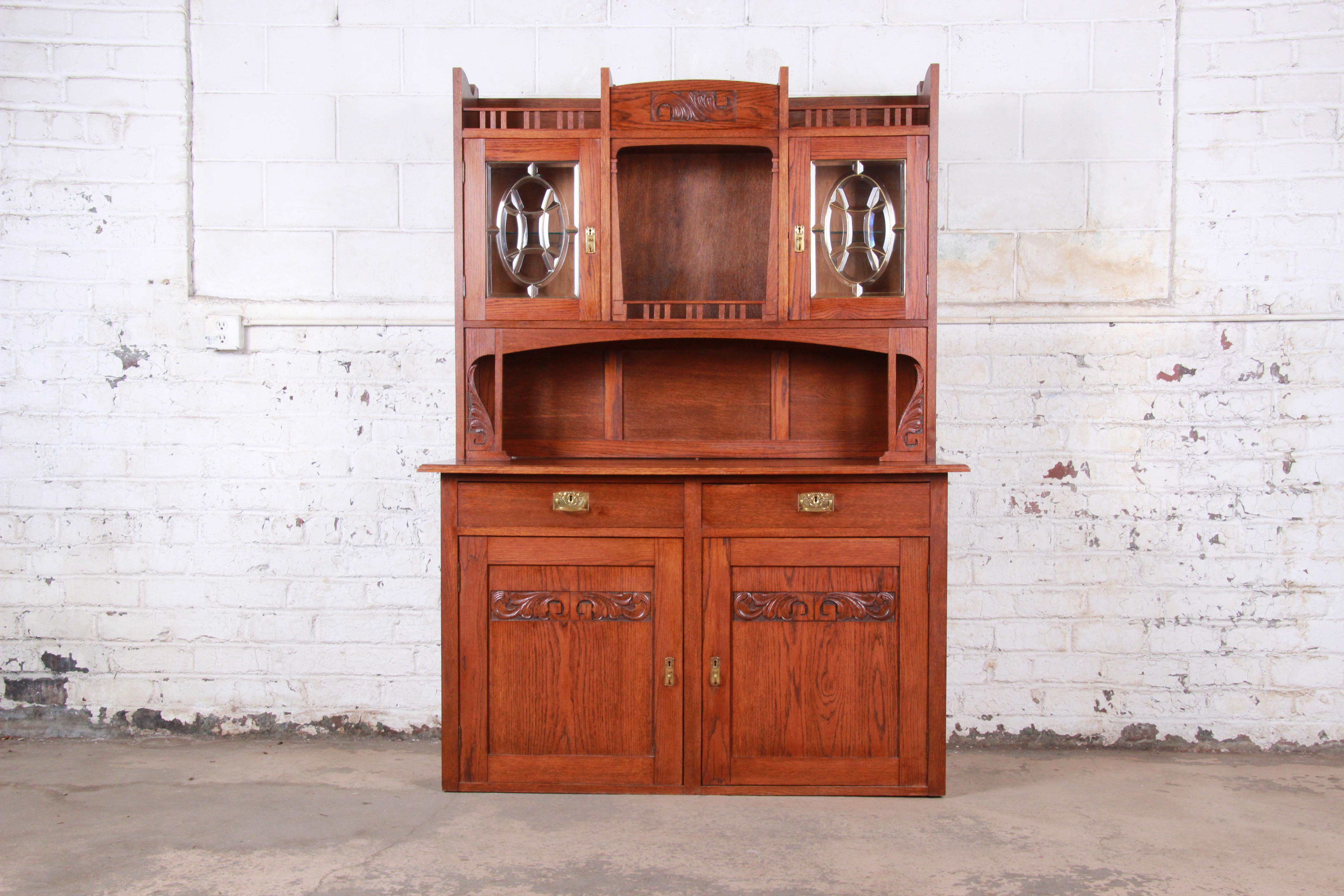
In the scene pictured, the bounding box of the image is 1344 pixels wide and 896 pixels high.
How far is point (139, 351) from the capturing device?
3.07 meters

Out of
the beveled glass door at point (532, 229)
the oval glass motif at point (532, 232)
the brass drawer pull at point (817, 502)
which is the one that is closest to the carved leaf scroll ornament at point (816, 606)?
the brass drawer pull at point (817, 502)

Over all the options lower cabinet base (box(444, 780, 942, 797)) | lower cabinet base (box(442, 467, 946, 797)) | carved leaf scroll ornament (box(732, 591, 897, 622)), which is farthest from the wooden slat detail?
lower cabinet base (box(444, 780, 942, 797))

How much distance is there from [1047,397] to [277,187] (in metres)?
2.64

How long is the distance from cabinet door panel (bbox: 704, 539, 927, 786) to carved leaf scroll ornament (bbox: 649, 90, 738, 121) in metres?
1.20

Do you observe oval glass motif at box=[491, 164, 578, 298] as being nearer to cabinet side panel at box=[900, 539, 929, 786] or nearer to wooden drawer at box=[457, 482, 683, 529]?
wooden drawer at box=[457, 482, 683, 529]

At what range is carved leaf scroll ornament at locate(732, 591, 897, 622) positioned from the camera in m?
2.49

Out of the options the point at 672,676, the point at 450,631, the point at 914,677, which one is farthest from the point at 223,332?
the point at 914,677

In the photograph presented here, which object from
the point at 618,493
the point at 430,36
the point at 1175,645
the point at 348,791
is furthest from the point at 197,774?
the point at 1175,645

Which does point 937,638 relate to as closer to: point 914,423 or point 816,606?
point 816,606

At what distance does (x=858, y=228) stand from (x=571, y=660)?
4.81 feet

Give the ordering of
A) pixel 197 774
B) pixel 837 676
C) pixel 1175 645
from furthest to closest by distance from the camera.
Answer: pixel 1175 645, pixel 197 774, pixel 837 676

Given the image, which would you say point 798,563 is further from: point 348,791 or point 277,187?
point 277,187

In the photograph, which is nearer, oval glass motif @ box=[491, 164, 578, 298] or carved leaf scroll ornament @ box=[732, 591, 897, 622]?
carved leaf scroll ornament @ box=[732, 591, 897, 622]

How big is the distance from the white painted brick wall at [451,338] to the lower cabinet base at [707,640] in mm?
613
